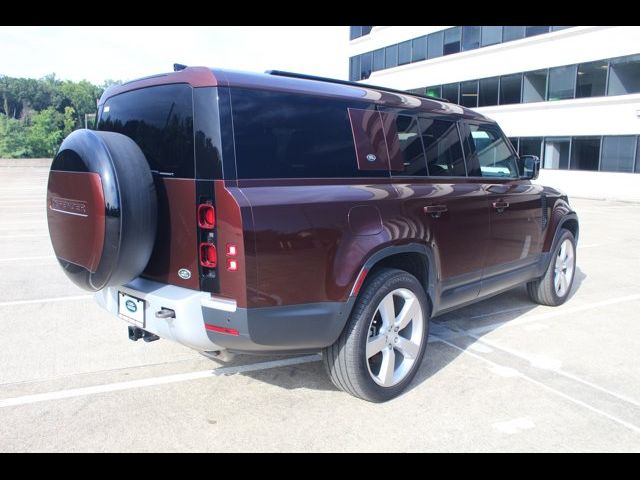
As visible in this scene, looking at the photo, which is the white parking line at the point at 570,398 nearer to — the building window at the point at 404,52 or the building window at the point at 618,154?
the building window at the point at 618,154

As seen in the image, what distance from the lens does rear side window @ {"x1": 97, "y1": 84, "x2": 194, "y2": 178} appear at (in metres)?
2.88

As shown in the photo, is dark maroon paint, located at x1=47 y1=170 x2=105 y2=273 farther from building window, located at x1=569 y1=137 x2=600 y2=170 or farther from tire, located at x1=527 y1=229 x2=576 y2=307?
building window, located at x1=569 y1=137 x2=600 y2=170

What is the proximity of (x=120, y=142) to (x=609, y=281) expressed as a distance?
21.4ft

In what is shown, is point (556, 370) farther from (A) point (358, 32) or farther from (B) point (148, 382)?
(A) point (358, 32)

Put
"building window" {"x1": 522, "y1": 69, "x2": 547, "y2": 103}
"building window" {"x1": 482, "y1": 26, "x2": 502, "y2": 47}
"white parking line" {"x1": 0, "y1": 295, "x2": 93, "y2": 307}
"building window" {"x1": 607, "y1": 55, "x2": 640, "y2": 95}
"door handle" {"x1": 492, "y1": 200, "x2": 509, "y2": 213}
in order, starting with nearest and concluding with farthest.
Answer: "door handle" {"x1": 492, "y1": 200, "x2": 509, "y2": 213}, "white parking line" {"x1": 0, "y1": 295, "x2": 93, "y2": 307}, "building window" {"x1": 607, "y1": 55, "x2": 640, "y2": 95}, "building window" {"x1": 522, "y1": 69, "x2": 547, "y2": 103}, "building window" {"x1": 482, "y1": 26, "x2": 502, "y2": 47}

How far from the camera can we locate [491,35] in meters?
25.2

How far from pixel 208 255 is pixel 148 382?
1398 millimetres

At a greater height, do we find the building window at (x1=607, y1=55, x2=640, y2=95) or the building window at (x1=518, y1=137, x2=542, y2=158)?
the building window at (x1=607, y1=55, x2=640, y2=95)

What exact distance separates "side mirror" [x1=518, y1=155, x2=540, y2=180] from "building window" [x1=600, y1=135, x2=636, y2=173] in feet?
57.2

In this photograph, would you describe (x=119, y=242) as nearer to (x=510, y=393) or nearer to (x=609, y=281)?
(x=510, y=393)

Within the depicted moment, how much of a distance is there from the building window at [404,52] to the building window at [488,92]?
6.14 meters

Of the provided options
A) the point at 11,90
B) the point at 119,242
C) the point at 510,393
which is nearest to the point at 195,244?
the point at 119,242

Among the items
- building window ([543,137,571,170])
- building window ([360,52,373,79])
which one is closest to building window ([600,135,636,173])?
building window ([543,137,571,170])

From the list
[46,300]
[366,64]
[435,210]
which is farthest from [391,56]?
[435,210]
